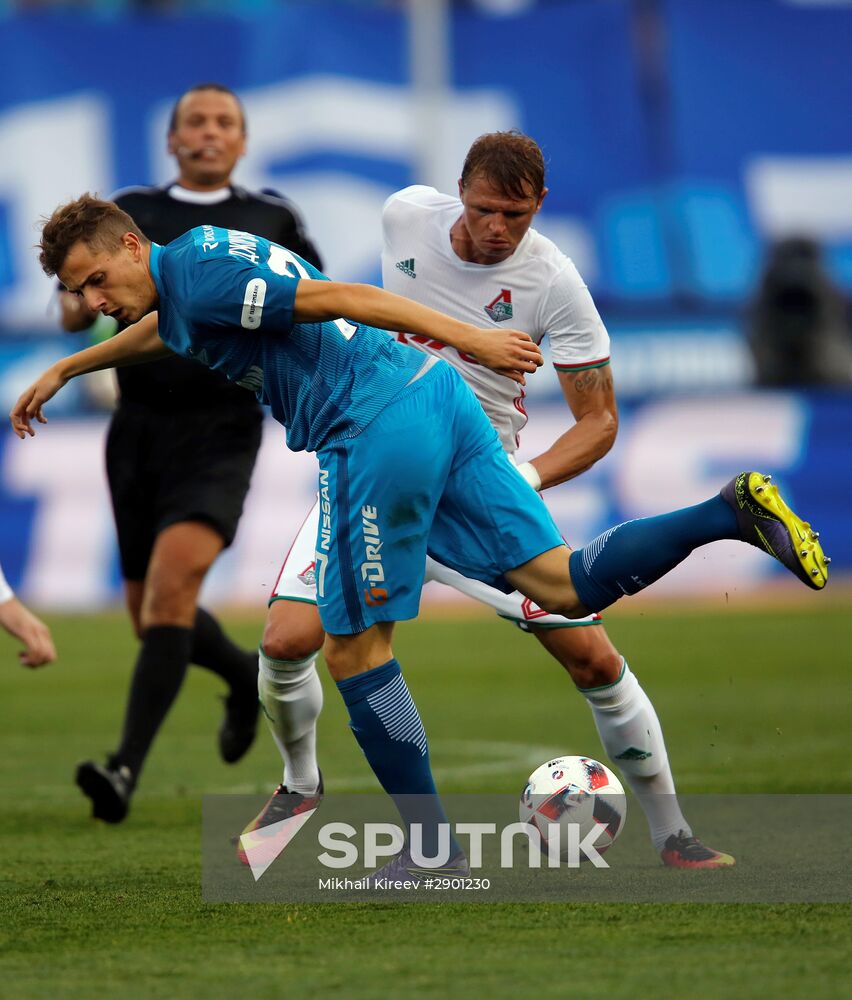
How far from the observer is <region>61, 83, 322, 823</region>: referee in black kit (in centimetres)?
657

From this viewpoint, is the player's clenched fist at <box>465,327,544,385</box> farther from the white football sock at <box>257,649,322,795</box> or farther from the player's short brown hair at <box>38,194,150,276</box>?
Result: the white football sock at <box>257,649,322,795</box>

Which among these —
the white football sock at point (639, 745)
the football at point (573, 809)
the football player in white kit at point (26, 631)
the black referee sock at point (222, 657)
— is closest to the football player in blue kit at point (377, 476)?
the football at point (573, 809)

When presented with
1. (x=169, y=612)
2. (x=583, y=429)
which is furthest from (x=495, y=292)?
(x=169, y=612)

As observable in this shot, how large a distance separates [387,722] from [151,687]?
1.87 m

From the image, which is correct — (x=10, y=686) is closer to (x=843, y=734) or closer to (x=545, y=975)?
(x=843, y=734)

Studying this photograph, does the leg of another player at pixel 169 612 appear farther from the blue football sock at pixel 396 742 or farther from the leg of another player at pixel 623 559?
the leg of another player at pixel 623 559

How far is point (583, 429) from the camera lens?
18.2 ft

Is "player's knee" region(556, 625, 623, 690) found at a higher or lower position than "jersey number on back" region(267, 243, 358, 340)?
lower

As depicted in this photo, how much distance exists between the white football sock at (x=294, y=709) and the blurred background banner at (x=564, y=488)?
8526mm

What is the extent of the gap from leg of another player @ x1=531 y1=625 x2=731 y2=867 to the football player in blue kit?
346 mm

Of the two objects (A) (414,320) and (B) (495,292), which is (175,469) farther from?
(A) (414,320)

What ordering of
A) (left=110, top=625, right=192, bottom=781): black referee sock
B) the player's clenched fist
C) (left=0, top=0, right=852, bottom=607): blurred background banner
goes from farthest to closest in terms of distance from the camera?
(left=0, top=0, right=852, bottom=607): blurred background banner
(left=110, top=625, right=192, bottom=781): black referee sock
the player's clenched fist

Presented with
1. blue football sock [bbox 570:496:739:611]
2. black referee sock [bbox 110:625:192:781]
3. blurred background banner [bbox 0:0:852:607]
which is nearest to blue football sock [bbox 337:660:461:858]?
blue football sock [bbox 570:496:739:611]

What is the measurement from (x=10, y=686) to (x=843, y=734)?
5.29 m
